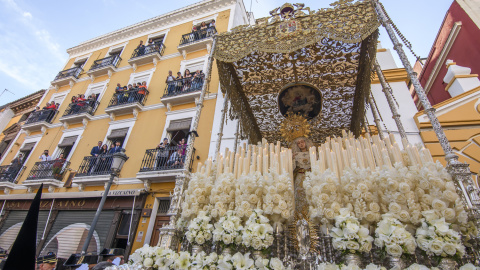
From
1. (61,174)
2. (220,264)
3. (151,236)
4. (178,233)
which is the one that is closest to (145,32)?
(61,174)

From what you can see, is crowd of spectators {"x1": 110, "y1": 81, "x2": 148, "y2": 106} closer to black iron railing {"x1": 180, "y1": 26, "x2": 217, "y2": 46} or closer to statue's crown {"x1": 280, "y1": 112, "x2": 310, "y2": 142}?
black iron railing {"x1": 180, "y1": 26, "x2": 217, "y2": 46}

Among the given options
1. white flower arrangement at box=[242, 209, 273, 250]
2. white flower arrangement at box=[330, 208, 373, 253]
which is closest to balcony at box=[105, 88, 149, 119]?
white flower arrangement at box=[242, 209, 273, 250]

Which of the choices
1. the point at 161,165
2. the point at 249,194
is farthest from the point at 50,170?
the point at 249,194

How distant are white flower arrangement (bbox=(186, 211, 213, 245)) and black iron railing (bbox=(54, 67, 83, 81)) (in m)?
15.6

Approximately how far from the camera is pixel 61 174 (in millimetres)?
10461

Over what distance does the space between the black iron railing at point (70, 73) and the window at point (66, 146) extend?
4.77 metres

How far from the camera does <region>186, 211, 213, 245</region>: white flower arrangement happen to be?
2.80m

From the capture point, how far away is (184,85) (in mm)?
10289

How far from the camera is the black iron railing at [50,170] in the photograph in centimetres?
1038

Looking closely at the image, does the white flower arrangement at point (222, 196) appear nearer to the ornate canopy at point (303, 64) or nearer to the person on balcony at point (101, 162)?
the ornate canopy at point (303, 64)

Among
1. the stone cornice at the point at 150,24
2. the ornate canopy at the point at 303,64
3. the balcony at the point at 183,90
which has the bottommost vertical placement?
the ornate canopy at the point at 303,64

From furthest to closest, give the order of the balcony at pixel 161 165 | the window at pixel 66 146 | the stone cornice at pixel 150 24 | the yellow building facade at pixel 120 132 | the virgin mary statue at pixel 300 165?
the stone cornice at pixel 150 24, the window at pixel 66 146, the yellow building facade at pixel 120 132, the balcony at pixel 161 165, the virgin mary statue at pixel 300 165

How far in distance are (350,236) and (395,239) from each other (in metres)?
0.36

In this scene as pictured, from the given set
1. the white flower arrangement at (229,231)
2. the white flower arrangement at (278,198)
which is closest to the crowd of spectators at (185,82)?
the white flower arrangement at (278,198)
